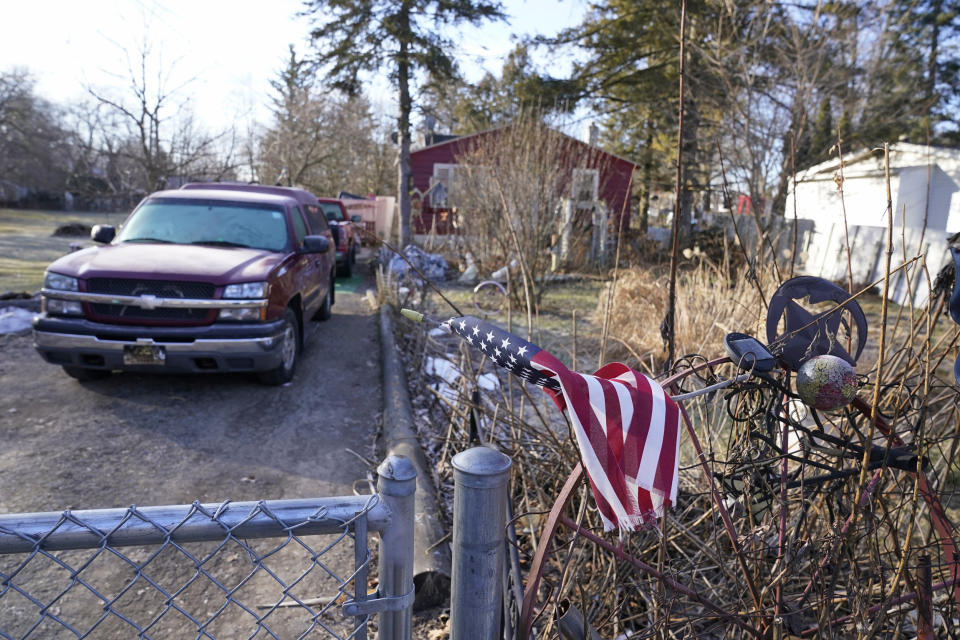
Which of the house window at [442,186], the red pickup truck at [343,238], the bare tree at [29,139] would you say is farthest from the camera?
the bare tree at [29,139]

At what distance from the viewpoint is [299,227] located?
7617mm

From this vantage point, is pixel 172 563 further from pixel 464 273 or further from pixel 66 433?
pixel 464 273

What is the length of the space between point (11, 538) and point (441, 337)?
6812 millimetres

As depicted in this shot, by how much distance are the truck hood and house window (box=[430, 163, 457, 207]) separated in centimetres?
921

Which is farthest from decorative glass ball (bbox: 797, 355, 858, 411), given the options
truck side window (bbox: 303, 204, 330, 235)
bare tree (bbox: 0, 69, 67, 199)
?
bare tree (bbox: 0, 69, 67, 199)

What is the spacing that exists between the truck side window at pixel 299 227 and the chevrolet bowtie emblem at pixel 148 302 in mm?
1970

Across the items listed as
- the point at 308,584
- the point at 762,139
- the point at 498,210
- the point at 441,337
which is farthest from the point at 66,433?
the point at 762,139

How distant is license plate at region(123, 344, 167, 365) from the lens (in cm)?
512

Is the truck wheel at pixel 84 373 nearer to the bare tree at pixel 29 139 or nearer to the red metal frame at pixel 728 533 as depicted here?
the red metal frame at pixel 728 533

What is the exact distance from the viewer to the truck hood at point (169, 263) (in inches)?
204

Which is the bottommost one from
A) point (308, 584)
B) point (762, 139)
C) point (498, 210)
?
point (308, 584)

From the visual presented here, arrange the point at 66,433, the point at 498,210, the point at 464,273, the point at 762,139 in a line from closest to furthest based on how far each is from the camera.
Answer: the point at 66,433 → the point at 498,210 → the point at 762,139 → the point at 464,273

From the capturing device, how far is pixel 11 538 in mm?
1162

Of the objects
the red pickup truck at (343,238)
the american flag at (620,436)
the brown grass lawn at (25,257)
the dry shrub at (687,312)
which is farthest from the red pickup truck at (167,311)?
the red pickup truck at (343,238)
